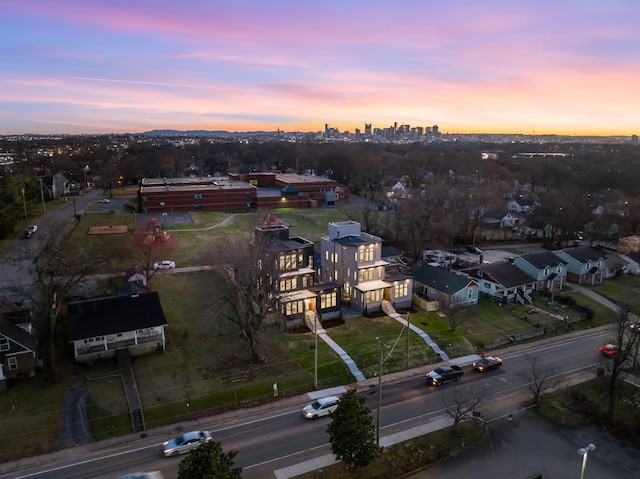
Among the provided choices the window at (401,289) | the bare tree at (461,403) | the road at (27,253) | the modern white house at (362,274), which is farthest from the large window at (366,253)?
the road at (27,253)

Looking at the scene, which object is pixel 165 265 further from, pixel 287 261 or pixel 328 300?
pixel 328 300

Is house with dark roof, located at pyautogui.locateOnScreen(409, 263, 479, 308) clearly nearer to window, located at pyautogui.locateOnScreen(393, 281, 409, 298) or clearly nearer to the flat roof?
window, located at pyautogui.locateOnScreen(393, 281, 409, 298)

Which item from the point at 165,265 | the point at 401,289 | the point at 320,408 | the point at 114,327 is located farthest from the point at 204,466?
the point at 165,265

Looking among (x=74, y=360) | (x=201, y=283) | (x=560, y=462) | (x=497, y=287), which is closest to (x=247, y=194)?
(x=201, y=283)

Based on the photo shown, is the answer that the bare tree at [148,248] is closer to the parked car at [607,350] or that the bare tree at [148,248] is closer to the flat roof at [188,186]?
the flat roof at [188,186]

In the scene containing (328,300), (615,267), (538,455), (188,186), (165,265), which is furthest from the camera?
(188,186)

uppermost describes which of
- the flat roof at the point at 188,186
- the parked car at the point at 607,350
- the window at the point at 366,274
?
the flat roof at the point at 188,186
